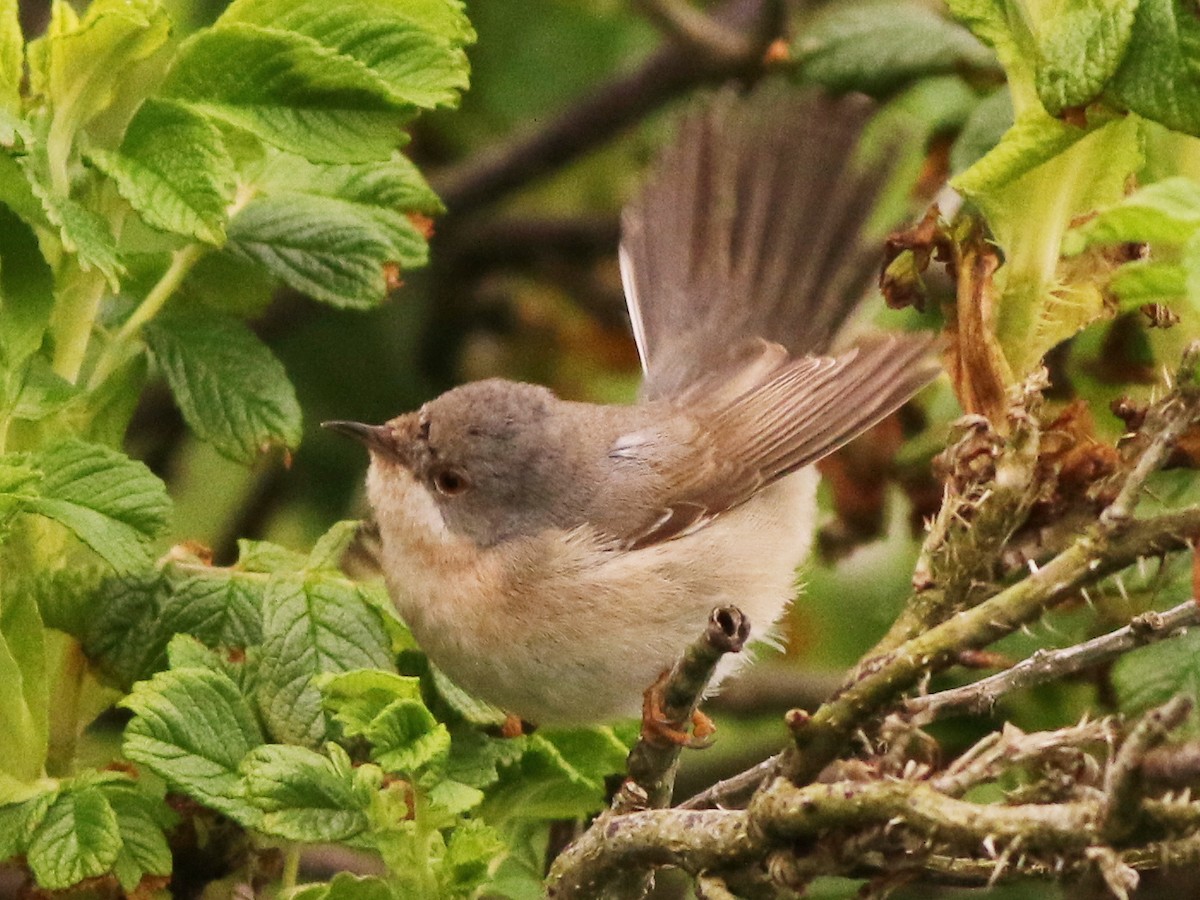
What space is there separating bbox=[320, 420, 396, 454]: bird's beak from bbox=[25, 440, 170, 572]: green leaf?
977 mm

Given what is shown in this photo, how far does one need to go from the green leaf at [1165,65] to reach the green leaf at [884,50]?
3.80ft

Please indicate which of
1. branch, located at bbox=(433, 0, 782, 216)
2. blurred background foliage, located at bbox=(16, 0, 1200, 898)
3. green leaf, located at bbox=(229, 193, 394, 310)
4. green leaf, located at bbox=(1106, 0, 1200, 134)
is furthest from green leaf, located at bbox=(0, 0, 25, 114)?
branch, located at bbox=(433, 0, 782, 216)

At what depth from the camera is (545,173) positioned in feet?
15.8

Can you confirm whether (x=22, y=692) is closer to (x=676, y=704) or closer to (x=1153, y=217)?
(x=676, y=704)

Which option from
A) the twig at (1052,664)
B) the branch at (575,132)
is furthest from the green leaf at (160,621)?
the branch at (575,132)

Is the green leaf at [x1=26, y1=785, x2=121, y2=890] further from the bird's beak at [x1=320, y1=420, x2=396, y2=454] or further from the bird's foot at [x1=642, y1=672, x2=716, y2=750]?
the bird's beak at [x1=320, y1=420, x2=396, y2=454]

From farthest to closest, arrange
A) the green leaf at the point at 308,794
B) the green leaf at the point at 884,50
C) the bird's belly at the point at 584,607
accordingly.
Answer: the green leaf at the point at 884,50
the bird's belly at the point at 584,607
the green leaf at the point at 308,794

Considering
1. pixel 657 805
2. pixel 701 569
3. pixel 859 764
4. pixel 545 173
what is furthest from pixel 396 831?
pixel 545 173

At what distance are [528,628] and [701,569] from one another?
15.2 inches

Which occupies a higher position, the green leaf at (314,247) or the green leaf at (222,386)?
the green leaf at (314,247)

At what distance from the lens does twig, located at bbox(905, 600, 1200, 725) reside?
1819 millimetres

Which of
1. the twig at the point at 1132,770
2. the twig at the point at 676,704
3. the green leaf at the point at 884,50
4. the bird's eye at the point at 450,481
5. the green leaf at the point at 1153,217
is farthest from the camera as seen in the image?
the bird's eye at the point at 450,481

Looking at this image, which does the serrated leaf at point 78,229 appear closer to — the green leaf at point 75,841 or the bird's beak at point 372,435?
the green leaf at point 75,841

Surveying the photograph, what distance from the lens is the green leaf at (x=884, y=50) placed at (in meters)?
3.26
